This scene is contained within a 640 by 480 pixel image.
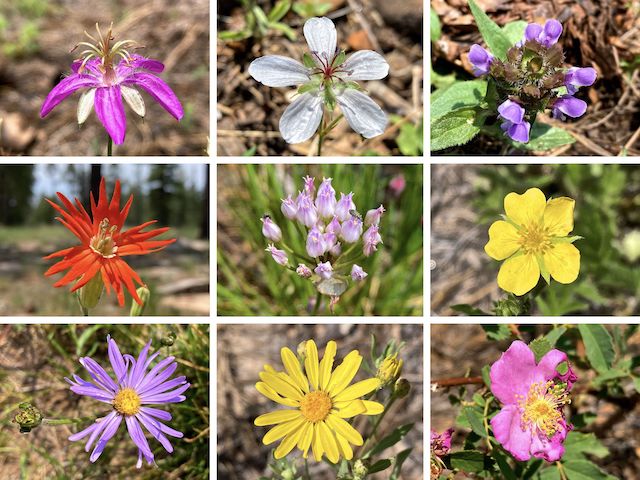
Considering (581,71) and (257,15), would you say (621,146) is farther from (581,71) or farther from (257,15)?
(257,15)

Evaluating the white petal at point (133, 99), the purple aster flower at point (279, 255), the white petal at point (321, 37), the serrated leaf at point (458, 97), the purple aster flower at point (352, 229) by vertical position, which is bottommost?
the purple aster flower at point (279, 255)

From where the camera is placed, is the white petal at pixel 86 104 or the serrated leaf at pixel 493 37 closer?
the white petal at pixel 86 104

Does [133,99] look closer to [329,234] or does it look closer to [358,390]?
[329,234]

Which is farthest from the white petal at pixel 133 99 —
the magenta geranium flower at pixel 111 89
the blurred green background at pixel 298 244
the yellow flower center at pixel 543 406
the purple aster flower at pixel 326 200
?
the yellow flower center at pixel 543 406

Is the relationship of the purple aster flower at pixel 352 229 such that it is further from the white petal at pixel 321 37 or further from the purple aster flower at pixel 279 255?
the white petal at pixel 321 37

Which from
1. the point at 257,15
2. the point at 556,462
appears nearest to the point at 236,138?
the point at 257,15

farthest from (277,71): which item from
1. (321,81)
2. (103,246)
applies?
(103,246)
